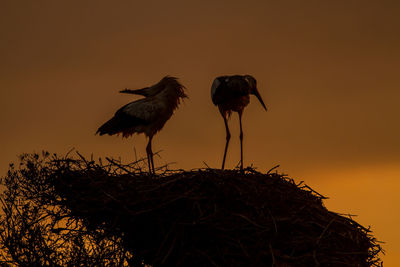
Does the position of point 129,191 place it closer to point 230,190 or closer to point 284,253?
point 230,190

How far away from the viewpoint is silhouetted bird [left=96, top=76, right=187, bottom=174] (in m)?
10.4

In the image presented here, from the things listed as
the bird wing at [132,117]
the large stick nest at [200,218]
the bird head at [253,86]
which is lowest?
the large stick nest at [200,218]

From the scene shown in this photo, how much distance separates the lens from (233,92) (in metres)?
9.66

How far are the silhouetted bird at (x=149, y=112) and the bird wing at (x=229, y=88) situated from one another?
88 cm

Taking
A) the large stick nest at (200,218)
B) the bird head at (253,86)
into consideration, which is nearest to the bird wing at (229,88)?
the bird head at (253,86)

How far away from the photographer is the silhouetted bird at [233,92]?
9609 mm

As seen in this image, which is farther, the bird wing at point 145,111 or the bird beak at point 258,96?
the bird wing at point 145,111

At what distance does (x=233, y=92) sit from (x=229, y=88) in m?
0.10

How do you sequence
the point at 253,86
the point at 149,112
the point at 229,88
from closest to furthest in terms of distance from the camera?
the point at 229,88, the point at 253,86, the point at 149,112

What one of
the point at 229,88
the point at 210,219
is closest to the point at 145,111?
the point at 229,88

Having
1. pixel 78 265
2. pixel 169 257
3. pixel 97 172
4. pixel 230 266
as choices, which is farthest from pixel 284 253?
pixel 78 265

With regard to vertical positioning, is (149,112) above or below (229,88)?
below

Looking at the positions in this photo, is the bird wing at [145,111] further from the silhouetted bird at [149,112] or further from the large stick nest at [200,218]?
the large stick nest at [200,218]

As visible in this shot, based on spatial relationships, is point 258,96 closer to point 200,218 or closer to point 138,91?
point 138,91
